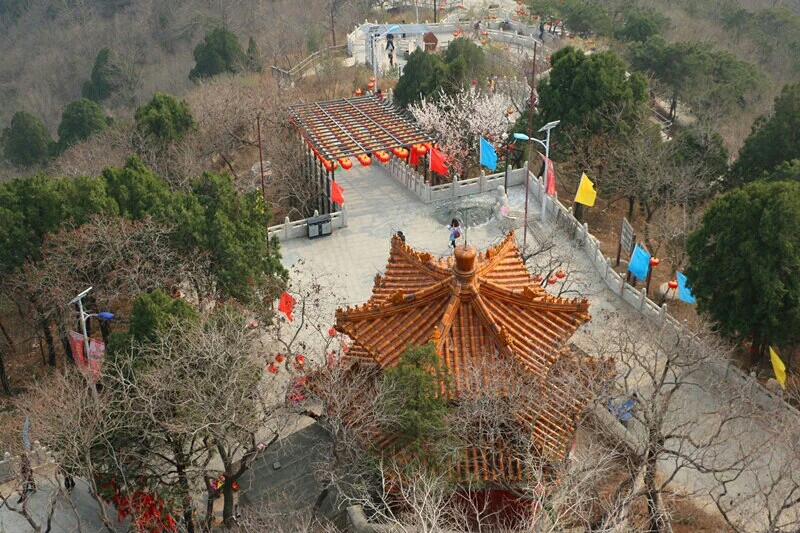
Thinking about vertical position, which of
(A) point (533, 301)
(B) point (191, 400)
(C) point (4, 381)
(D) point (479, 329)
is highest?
(A) point (533, 301)

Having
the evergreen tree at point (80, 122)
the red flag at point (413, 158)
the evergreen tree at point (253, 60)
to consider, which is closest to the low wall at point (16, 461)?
the red flag at point (413, 158)

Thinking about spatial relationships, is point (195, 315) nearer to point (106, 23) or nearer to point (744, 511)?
point (744, 511)

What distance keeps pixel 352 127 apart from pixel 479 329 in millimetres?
22705

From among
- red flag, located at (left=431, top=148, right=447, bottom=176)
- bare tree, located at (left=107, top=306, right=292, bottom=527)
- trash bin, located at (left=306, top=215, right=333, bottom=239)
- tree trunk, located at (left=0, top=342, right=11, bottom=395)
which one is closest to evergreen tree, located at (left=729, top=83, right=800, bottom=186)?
red flag, located at (left=431, top=148, right=447, bottom=176)

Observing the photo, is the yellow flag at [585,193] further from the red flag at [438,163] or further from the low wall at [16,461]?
the low wall at [16,461]

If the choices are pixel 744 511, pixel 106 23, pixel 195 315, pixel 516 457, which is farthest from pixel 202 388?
pixel 106 23

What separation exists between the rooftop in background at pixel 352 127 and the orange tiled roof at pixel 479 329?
1842cm

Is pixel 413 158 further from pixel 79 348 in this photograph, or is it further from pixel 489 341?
pixel 489 341

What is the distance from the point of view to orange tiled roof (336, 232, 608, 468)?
17125mm

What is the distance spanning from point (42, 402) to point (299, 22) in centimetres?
5702

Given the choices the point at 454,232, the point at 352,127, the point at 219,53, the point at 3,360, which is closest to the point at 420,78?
the point at 352,127

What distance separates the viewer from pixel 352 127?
38.4 metres

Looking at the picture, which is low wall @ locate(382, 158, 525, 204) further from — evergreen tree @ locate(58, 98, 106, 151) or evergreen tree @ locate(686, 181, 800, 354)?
evergreen tree @ locate(58, 98, 106, 151)

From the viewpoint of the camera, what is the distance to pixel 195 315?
868 inches
